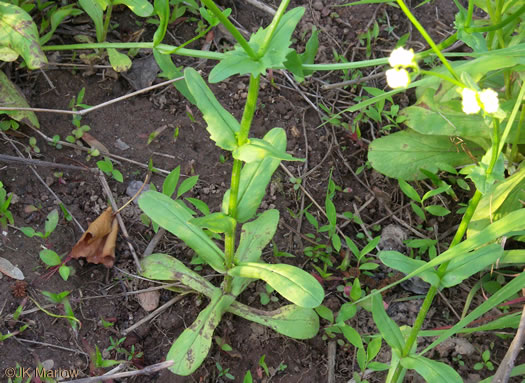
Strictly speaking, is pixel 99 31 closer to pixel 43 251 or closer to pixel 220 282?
pixel 43 251

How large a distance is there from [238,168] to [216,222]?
8.5 inches

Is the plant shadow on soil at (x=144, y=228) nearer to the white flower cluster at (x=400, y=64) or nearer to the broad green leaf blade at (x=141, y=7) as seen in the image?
the broad green leaf blade at (x=141, y=7)

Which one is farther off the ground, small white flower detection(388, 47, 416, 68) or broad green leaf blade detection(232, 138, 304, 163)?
small white flower detection(388, 47, 416, 68)

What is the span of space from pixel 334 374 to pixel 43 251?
130 centimetres

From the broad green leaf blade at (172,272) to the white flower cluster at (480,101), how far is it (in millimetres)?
1306

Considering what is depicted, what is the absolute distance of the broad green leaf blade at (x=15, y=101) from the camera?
8.14ft

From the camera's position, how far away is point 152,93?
286 centimetres

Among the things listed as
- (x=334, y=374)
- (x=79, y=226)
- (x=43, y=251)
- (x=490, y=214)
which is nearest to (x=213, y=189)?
(x=79, y=226)

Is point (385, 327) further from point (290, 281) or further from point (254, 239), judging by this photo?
point (254, 239)

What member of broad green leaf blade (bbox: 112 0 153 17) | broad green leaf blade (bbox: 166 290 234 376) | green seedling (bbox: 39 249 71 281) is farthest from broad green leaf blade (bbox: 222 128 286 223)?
broad green leaf blade (bbox: 112 0 153 17)

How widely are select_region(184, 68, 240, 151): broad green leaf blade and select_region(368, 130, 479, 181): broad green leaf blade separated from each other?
3.30 feet

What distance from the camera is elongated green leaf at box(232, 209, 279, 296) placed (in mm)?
2381

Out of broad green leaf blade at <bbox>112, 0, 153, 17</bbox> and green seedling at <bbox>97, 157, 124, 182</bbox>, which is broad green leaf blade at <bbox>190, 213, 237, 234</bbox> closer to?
green seedling at <bbox>97, 157, 124, 182</bbox>

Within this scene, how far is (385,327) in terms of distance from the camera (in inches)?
81.4
